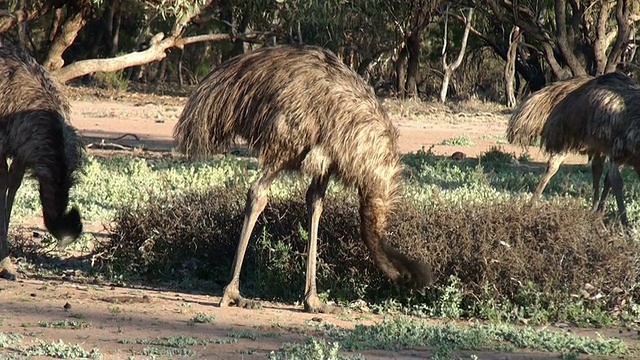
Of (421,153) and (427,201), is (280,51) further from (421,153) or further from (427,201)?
(421,153)

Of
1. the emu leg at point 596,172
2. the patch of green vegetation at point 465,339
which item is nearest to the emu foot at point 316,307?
the patch of green vegetation at point 465,339

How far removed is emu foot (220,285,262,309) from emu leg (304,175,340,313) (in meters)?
0.38

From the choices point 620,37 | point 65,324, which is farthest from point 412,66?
point 65,324

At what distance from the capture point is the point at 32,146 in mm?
8508

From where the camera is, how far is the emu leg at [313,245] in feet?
26.0

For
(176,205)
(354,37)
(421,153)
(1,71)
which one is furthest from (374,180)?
(354,37)

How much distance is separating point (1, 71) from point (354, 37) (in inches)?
975

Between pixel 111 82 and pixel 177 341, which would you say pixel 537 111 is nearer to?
pixel 177 341

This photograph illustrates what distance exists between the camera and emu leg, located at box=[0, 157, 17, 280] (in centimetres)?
869

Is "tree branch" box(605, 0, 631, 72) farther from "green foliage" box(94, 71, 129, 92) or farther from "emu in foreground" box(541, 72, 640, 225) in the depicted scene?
"green foliage" box(94, 71, 129, 92)

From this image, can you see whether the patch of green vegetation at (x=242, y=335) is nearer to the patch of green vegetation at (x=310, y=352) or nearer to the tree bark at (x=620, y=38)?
the patch of green vegetation at (x=310, y=352)

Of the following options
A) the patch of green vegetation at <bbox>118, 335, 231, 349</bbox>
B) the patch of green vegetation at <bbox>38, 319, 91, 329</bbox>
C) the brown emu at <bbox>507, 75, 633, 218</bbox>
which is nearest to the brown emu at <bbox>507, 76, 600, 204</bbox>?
the brown emu at <bbox>507, 75, 633, 218</bbox>

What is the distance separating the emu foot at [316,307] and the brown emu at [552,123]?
Answer: 3.92 meters

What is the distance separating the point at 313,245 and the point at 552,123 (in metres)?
4.38
